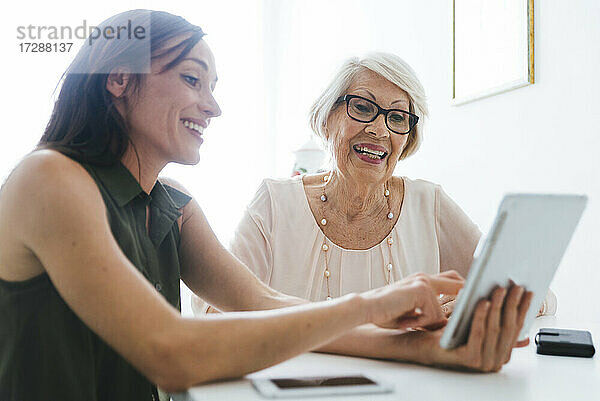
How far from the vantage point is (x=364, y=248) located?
1762 millimetres

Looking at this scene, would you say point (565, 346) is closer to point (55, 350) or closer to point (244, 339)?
point (244, 339)

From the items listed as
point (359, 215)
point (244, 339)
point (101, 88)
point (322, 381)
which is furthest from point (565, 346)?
point (101, 88)

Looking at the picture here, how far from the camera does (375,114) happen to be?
5.81 feet

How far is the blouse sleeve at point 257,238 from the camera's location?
168 centimetres

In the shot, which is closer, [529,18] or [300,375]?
[300,375]

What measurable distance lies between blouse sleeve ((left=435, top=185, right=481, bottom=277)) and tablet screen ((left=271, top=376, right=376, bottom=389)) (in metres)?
1.05

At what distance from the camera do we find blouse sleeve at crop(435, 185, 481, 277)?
1800 millimetres

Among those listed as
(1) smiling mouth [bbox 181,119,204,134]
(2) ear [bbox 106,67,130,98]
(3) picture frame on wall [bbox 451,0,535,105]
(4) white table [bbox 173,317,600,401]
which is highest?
(3) picture frame on wall [bbox 451,0,535,105]

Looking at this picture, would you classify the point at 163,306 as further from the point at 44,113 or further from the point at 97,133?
the point at 44,113

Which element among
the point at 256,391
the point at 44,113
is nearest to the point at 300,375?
the point at 256,391

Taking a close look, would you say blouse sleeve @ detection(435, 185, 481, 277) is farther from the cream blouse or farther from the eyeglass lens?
the eyeglass lens

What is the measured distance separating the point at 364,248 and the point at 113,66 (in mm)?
937

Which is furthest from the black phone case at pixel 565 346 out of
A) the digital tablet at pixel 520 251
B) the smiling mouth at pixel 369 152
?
the smiling mouth at pixel 369 152

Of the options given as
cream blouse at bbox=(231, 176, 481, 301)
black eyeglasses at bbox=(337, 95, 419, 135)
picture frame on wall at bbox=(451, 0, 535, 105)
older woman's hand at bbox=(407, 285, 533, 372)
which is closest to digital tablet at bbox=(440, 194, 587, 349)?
older woman's hand at bbox=(407, 285, 533, 372)
